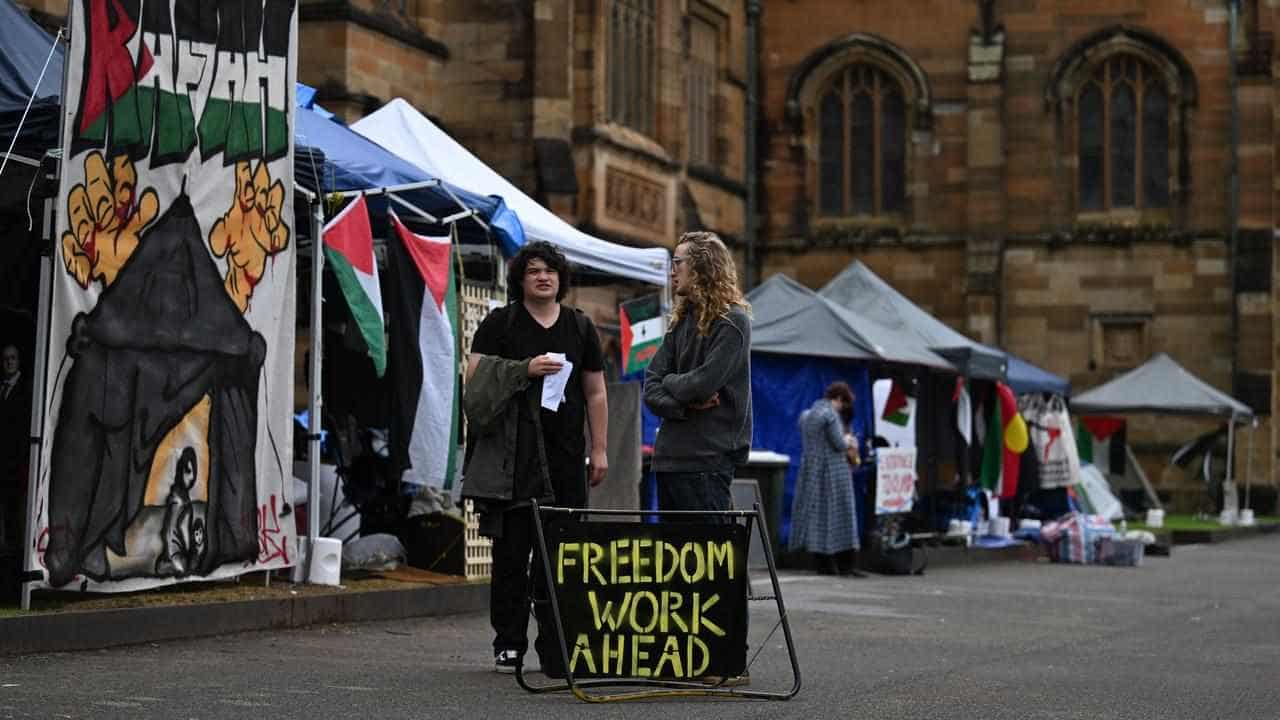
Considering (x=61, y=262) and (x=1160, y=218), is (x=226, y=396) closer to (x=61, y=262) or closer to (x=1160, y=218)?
(x=61, y=262)

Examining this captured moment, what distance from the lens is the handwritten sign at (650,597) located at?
346 inches

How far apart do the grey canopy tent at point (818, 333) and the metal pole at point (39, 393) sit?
11173 mm

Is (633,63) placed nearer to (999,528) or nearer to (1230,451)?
(999,528)

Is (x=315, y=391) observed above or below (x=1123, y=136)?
below

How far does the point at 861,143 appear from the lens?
39.9 m

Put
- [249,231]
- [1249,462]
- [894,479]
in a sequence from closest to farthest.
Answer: [249,231] → [894,479] → [1249,462]

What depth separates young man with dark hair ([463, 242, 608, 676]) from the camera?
31.0 ft

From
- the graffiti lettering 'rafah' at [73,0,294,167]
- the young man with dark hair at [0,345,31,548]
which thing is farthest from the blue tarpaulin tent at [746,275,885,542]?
the young man with dark hair at [0,345,31,548]

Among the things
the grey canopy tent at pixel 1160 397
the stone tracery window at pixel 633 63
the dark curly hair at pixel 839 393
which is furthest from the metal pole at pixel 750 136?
the dark curly hair at pixel 839 393

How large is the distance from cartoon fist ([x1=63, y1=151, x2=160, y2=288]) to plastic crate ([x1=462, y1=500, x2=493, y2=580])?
359 centimetres

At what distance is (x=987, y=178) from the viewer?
38938mm

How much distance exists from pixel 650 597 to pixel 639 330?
8028 millimetres

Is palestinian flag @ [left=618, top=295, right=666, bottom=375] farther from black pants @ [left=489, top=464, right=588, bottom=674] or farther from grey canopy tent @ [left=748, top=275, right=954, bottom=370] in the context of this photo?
black pants @ [left=489, top=464, right=588, bottom=674]

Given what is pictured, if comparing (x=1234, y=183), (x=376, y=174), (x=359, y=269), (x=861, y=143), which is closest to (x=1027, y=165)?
(x=861, y=143)
